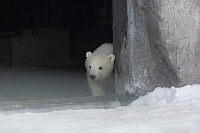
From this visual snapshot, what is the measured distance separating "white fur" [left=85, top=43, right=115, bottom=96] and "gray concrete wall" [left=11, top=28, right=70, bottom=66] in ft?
9.86

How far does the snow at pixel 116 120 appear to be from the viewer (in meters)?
3.65

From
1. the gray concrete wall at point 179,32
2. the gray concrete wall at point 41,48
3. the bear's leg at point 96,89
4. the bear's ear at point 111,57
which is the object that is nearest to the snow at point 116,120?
the gray concrete wall at point 179,32

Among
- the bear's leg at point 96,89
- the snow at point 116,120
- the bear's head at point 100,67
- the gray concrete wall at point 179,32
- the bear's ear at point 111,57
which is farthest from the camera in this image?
the bear's leg at point 96,89

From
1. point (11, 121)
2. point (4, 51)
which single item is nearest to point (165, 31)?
point (11, 121)

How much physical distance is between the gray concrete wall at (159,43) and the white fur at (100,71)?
3.67 ft

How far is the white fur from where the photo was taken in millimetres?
7020

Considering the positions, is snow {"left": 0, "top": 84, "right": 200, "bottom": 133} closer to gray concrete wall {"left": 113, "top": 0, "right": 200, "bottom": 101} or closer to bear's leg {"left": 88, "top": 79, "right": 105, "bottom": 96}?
gray concrete wall {"left": 113, "top": 0, "right": 200, "bottom": 101}

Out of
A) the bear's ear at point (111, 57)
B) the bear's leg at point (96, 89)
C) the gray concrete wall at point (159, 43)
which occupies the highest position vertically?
the gray concrete wall at point (159, 43)

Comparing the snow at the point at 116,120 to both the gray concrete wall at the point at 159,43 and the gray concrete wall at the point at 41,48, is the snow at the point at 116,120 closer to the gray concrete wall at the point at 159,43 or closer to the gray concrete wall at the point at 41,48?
the gray concrete wall at the point at 159,43

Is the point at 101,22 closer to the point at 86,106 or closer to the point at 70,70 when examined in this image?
the point at 70,70

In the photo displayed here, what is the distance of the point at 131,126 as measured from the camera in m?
3.72

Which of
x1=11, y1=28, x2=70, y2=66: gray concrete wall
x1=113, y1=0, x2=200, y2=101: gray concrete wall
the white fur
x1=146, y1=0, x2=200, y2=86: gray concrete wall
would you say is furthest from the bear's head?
x1=11, y1=28, x2=70, y2=66: gray concrete wall

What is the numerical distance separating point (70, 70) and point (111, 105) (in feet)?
12.4

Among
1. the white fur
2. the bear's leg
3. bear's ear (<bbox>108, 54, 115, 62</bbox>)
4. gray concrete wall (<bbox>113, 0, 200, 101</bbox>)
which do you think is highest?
gray concrete wall (<bbox>113, 0, 200, 101</bbox>)
